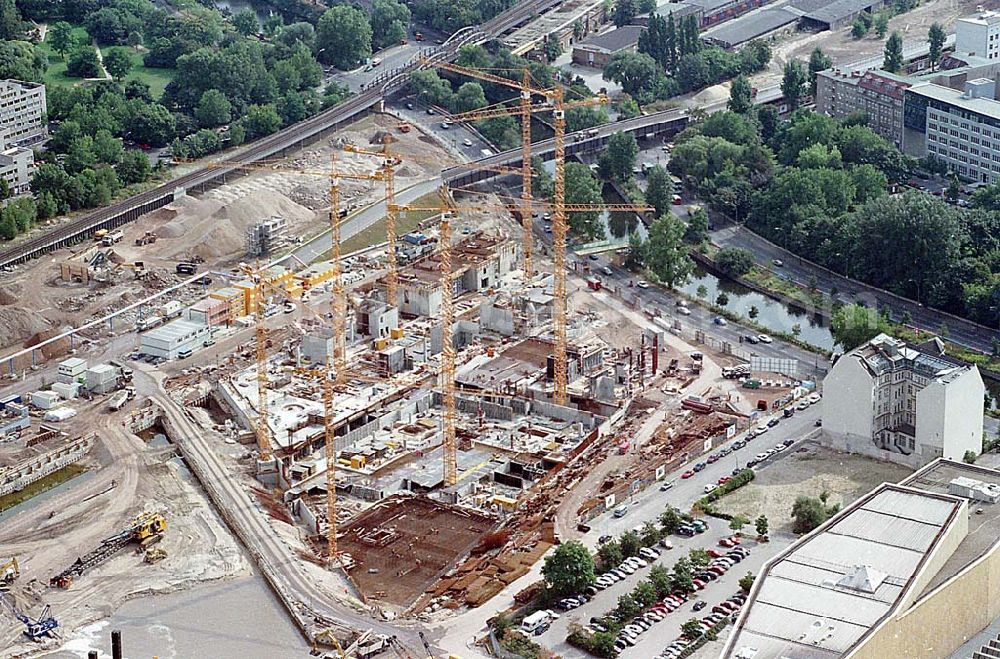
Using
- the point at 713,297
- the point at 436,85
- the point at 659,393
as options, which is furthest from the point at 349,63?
the point at 659,393

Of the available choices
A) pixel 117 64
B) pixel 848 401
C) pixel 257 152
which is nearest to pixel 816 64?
pixel 257 152

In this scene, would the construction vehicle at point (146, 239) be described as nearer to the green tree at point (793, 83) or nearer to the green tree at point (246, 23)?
the green tree at point (246, 23)

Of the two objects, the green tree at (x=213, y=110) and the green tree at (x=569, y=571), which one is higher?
the green tree at (x=569, y=571)

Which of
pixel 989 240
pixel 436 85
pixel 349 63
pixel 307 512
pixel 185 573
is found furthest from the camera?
pixel 349 63

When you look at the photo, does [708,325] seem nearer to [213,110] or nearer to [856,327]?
[856,327]

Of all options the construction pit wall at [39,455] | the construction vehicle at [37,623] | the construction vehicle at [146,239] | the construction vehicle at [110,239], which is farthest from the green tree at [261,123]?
the construction vehicle at [37,623]

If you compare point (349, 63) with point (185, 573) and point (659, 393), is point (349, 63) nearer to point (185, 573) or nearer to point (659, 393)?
point (659, 393)
